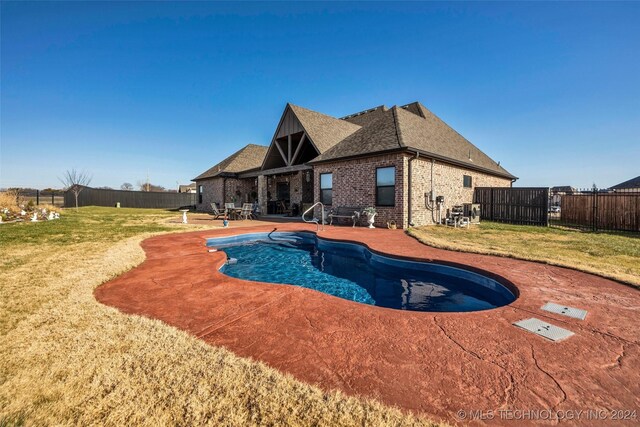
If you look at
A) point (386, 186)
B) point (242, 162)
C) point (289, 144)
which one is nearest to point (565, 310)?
point (386, 186)

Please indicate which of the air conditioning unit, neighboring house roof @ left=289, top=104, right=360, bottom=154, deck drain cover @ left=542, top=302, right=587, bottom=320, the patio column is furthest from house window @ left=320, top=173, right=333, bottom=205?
deck drain cover @ left=542, top=302, right=587, bottom=320

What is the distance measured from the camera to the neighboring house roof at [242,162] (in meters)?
22.0

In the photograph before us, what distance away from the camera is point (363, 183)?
12078 millimetres

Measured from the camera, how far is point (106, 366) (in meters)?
2.03

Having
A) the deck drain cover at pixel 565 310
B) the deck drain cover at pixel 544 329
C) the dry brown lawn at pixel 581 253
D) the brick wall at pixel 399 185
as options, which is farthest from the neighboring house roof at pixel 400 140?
the deck drain cover at pixel 544 329

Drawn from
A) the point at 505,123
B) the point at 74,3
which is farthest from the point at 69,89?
the point at 505,123

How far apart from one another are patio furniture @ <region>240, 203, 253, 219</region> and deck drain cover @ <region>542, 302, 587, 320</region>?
47.9 ft

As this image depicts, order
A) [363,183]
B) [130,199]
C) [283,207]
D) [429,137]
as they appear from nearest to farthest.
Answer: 1. [363,183]
2. [429,137]
3. [283,207]
4. [130,199]

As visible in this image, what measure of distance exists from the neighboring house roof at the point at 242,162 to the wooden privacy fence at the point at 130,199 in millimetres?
10572

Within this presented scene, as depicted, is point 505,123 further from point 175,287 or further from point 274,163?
point 175,287

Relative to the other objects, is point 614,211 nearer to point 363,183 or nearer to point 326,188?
point 363,183

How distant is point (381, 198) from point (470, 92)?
9040mm

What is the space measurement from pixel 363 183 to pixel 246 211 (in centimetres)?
783

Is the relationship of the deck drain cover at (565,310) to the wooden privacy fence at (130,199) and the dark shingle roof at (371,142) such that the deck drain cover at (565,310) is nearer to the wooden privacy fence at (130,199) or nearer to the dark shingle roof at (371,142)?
the dark shingle roof at (371,142)
